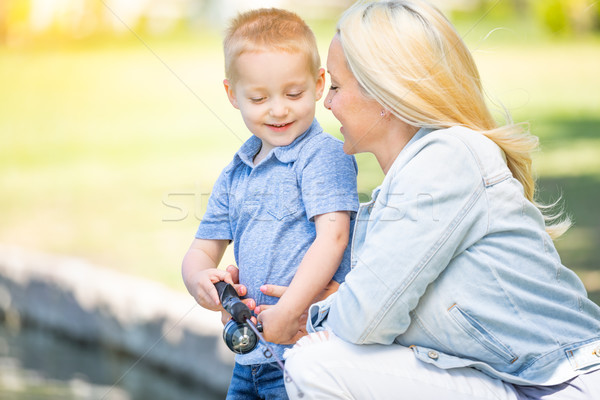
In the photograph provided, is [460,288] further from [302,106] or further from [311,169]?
[302,106]

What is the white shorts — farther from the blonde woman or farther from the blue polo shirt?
the blue polo shirt

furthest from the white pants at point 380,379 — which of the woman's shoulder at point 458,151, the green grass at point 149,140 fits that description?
the green grass at point 149,140

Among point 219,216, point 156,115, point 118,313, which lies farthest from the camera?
point 156,115

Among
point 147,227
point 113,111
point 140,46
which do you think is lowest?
point 147,227

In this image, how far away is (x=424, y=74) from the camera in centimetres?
195

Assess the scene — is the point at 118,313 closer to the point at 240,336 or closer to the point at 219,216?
the point at 219,216

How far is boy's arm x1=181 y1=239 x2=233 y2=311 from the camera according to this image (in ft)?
7.06

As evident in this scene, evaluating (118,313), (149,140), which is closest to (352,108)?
(118,313)

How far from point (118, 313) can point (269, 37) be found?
2.81 metres

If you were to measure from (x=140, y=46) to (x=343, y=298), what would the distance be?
459 inches

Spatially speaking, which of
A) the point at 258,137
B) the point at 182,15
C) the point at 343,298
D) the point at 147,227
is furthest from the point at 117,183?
the point at 343,298

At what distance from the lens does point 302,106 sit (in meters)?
2.14

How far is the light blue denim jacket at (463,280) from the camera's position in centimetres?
176

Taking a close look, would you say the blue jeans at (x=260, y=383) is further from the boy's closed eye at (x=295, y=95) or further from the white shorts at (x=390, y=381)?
the boy's closed eye at (x=295, y=95)
